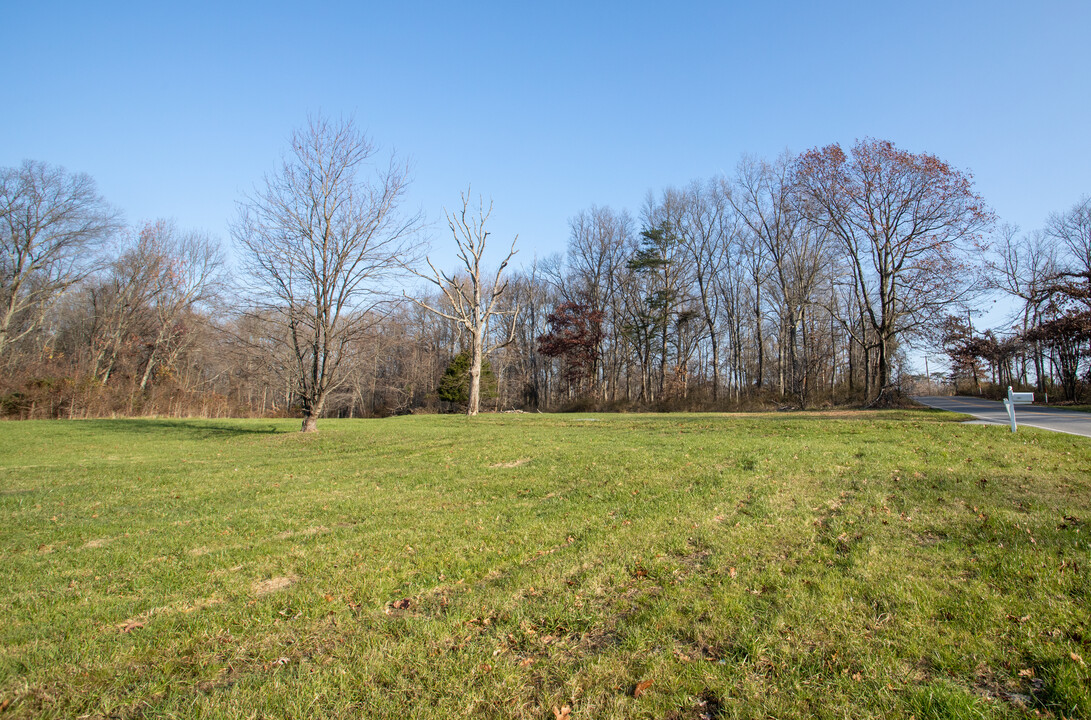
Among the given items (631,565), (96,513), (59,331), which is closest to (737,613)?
(631,565)

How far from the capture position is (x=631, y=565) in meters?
4.75

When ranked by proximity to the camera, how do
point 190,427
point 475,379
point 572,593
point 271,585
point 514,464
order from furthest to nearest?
point 475,379
point 190,427
point 514,464
point 271,585
point 572,593

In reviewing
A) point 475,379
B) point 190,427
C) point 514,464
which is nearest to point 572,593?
point 514,464

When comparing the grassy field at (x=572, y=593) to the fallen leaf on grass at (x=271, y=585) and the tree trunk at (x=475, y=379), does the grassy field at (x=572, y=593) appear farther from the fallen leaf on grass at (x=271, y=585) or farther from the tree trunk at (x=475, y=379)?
the tree trunk at (x=475, y=379)

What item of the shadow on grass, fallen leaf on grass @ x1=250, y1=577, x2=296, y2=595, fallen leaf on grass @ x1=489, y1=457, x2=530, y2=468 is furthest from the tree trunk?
fallen leaf on grass @ x1=250, y1=577, x2=296, y2=595

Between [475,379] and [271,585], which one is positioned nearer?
[271,585]

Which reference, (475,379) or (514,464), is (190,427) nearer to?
(475,379)

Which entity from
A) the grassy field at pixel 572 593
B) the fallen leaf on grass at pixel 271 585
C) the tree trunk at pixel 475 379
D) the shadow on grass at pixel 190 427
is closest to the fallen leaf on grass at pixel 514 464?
the grassy field at pixel 572 593

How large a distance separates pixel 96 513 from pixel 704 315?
38.1m

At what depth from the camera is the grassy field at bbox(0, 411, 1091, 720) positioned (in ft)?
9.34

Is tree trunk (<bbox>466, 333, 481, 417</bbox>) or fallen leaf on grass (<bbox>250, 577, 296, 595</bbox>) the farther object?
tree trunk (<bbox>466, 333, 481, 417</bbox>)

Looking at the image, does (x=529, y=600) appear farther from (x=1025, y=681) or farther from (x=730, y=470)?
(x=730, y=470)

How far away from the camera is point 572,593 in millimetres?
4176

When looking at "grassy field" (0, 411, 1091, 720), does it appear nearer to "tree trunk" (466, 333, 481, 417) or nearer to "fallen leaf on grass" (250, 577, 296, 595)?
"fallen leaf on grass" (250, 577, 296, 595)
